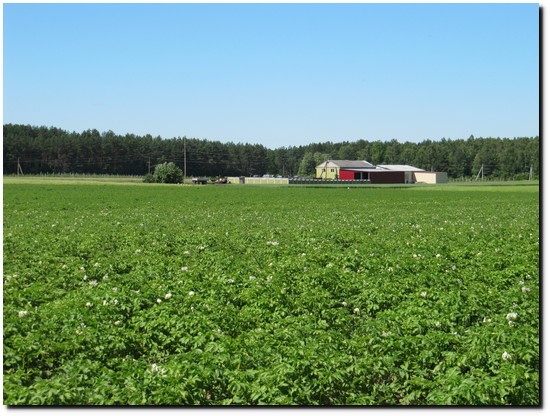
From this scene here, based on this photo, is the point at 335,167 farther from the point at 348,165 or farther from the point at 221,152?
the point at 221,152

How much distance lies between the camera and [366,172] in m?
51.5

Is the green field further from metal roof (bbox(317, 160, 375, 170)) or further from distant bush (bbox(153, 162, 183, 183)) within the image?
metal roof (bbox(317, 160, 375, 170))

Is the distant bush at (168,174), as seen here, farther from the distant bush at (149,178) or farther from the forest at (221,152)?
the forest at (221,152)

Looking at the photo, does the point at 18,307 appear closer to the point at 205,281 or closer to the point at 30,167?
the point at 205,281

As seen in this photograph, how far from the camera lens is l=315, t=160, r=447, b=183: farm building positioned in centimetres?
4219

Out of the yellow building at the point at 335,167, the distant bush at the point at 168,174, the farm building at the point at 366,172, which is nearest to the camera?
the farm building at the point at 366,172

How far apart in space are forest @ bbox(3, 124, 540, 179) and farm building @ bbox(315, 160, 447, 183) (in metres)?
1.35

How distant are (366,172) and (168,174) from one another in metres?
17.9

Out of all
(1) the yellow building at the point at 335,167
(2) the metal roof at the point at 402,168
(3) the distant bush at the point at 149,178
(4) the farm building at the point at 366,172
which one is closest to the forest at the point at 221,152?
(1) the yellow building at the point at 335,167

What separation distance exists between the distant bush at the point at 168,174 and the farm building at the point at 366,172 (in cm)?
1276

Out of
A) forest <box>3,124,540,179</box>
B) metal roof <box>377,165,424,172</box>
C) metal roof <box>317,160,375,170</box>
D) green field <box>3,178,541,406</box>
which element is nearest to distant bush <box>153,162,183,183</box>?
forest <box>3,124,540,179</box>

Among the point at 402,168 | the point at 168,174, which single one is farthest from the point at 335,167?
the point at 168,174

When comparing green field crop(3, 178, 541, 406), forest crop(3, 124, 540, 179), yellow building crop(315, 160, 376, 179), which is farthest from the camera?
yellow building crop(315, 160, 376, 179)

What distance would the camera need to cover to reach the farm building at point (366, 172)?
42.2m
